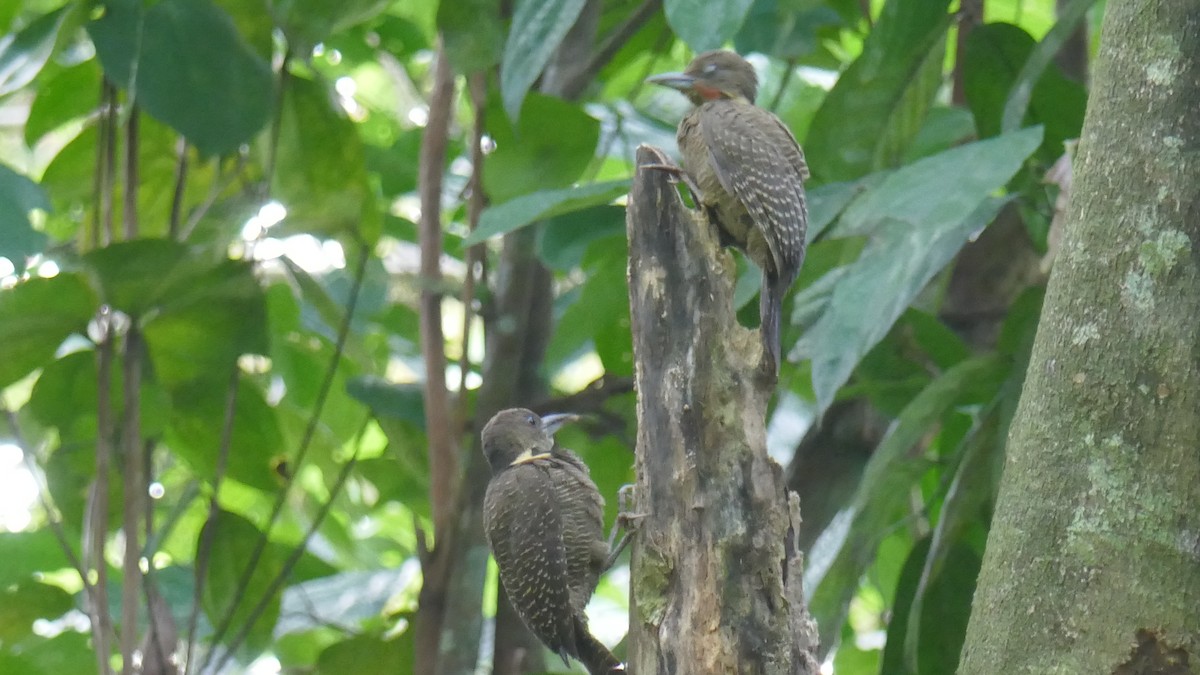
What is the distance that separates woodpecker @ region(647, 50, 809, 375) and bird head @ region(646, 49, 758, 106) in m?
0.26

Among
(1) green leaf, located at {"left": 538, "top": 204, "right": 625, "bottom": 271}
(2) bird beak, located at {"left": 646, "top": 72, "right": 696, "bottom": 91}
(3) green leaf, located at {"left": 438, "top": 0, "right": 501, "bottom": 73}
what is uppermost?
(2) bird beak, located at {"left": 646, "top": 72, "right": 696, "bottom": 91}

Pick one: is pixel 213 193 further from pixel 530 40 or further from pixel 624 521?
pixel 624 521

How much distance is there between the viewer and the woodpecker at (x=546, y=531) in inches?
91.0

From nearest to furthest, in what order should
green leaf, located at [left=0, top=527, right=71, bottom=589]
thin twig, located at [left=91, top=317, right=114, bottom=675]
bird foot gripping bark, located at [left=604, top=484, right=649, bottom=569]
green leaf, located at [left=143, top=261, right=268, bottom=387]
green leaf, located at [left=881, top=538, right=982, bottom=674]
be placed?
bird foot gripping bark, located at [left=604, top=484, right=649, bottom=569] → green leaf, located at [left=881, top=538, right=982, bottom=674] → thin twig, located at [left=91, top=317, right=114, bottom=675] → green leaf, located at [left=143, top=261, right=268, bottom=387] → green leaf, located at [left=0, top=527, right=71, bottom=589]

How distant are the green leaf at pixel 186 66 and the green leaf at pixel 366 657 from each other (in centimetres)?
111

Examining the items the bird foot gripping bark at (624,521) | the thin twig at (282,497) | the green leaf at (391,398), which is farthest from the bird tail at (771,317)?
the green leaf at (391,398)

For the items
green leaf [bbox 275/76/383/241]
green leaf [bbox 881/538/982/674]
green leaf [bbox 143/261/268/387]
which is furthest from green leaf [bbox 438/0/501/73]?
green leaf [bbox 881/538/982/674]

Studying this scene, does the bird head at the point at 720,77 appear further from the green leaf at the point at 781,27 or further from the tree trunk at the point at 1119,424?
the tree trunk at the point at 1119,424

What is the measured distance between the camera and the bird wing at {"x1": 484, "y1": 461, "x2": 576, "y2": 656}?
2.30m

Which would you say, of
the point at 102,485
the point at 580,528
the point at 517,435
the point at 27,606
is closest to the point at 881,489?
the point at 580,528

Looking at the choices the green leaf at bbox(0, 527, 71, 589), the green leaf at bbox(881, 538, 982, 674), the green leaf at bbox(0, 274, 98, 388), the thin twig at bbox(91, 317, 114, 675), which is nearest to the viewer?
the green leaf at bbox(881, 538, 982, 674)

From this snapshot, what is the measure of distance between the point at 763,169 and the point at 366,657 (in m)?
1.43

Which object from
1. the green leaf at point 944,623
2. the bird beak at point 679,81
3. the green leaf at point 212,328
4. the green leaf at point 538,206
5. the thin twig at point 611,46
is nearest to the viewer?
the green leaf at point 538,206

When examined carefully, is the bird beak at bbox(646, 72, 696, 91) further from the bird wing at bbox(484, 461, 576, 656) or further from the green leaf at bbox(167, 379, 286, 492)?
the green leaf at bbox(167, 379, 286, 492)
